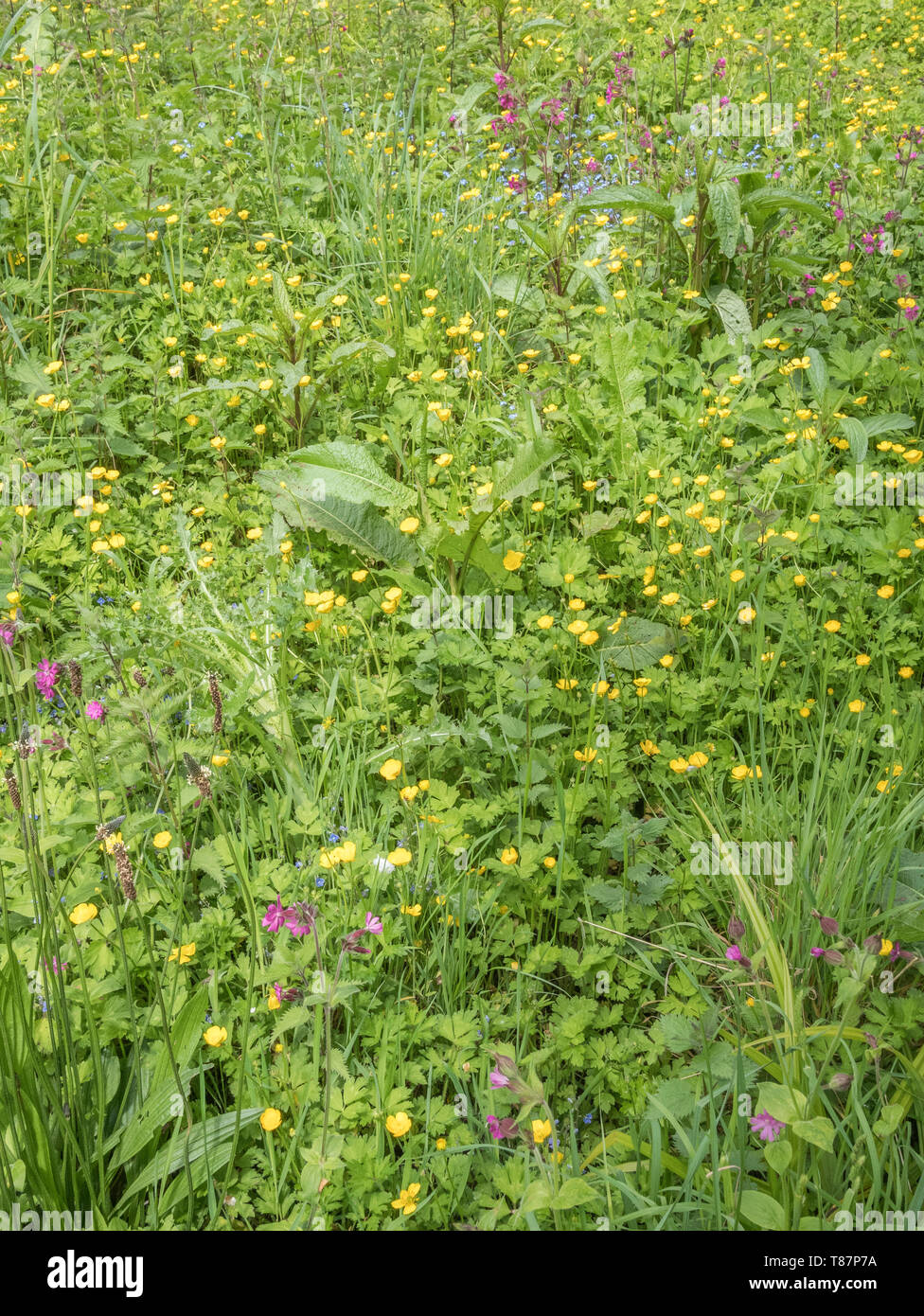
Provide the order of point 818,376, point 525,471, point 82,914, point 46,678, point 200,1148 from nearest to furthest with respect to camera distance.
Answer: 1. point 200,1148
2. point 82,914
3. point 46,678
4. point 525,471
5. point 818,376

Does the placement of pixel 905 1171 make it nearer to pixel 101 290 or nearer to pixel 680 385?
pixel 680 385

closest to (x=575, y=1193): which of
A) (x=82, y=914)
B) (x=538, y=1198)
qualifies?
(x=538, y=1198)

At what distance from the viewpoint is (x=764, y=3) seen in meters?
6.95

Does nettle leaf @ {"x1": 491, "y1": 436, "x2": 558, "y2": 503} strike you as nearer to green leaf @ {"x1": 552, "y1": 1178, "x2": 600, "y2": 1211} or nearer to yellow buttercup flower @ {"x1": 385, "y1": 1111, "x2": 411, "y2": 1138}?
yellow buttercup flower @ {"x1": 385, "y1": 1111, "x2": 411, "y2": 1138}

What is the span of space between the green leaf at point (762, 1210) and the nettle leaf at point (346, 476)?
210 centimetres

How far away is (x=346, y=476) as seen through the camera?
3041 millimetres

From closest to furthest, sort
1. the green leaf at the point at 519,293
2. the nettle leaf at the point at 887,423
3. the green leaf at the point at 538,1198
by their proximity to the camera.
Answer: the green leaf at the point at 538,1198 < the nettle leaf at the point at 887,423 < the green leaf at the point at 519,293

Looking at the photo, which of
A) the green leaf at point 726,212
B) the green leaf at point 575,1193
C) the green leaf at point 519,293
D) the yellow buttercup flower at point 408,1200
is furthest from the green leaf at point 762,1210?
the green leaf at point 519,293

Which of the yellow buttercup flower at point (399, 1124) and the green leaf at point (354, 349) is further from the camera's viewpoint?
the green leaf at point (354, 349)

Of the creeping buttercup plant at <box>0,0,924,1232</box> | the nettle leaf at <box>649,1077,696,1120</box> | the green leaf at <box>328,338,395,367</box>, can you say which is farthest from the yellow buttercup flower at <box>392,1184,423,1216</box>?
the green leaf at <box>328,338,395,367</box>

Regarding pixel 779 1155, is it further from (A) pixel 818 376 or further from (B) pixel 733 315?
(B) pixel 733 315

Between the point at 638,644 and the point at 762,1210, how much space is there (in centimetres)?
145

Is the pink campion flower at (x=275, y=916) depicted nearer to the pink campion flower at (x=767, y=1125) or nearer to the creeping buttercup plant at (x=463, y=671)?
the creeping buttercup plant at (x=463, y=671)

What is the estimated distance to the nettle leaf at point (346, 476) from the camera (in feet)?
9.90
